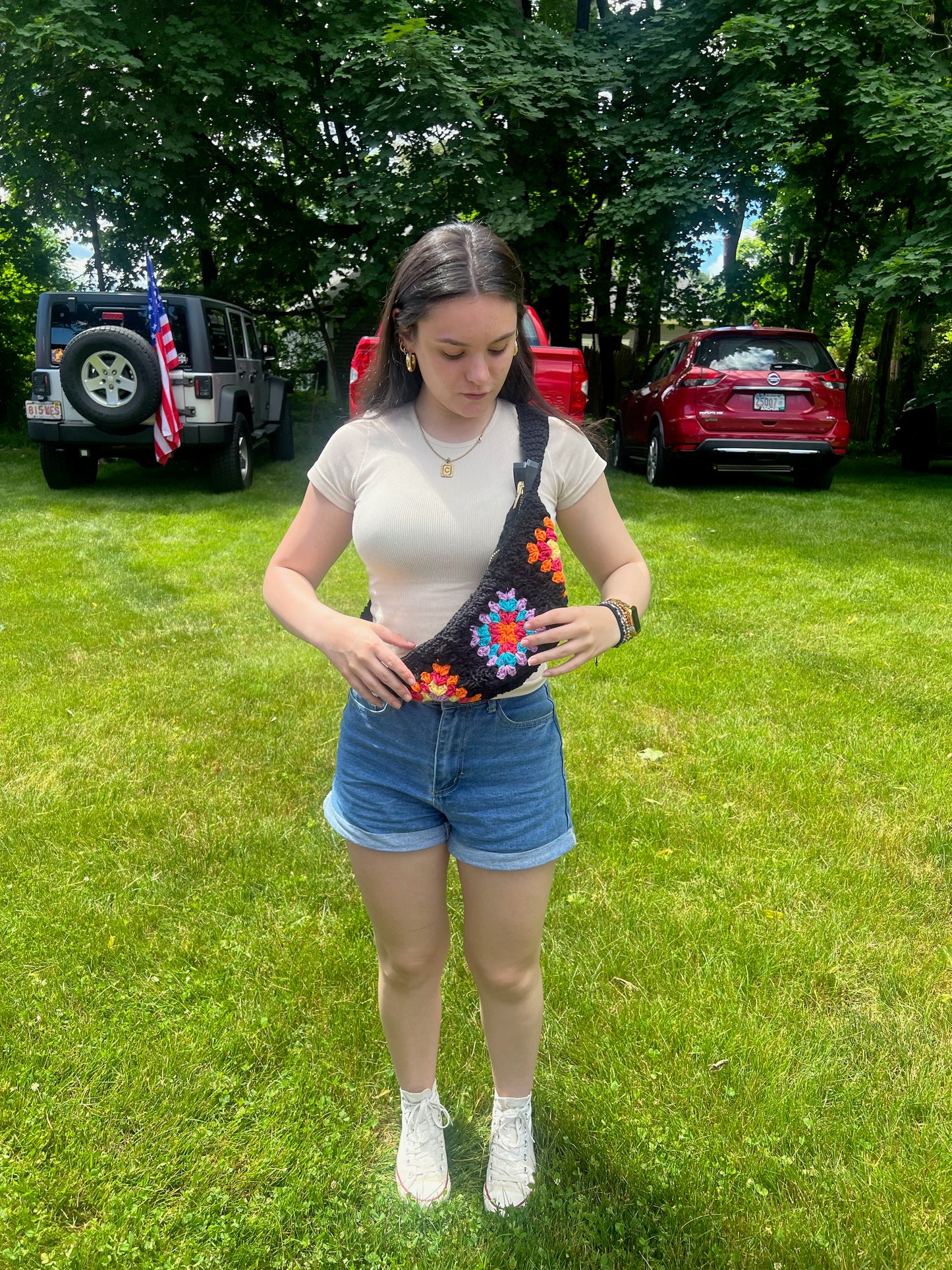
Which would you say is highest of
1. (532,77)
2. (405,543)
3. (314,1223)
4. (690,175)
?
(532,77)

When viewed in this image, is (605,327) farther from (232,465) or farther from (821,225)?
(232,465)

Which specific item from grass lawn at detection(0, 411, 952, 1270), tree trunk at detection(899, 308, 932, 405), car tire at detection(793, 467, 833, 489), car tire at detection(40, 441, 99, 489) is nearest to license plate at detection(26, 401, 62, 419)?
car tire at detection(40, 441, 99, 489)

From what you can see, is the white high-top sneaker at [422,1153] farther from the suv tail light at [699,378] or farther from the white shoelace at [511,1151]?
the suv tail light at [699,378]

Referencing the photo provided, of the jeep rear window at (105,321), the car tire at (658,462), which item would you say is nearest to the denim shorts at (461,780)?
the jeep rear window at (105,321)

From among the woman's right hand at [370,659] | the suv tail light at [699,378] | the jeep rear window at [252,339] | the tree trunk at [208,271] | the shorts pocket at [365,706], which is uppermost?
the tree trunk at [208,271]

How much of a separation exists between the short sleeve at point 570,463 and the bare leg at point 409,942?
70 cm

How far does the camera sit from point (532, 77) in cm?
1149

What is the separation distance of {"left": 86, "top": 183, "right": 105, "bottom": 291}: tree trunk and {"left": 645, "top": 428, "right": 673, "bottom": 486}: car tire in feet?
26.9

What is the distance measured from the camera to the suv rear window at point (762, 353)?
9898 mm

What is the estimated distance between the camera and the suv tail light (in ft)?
32.2

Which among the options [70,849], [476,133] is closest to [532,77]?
[476,133]

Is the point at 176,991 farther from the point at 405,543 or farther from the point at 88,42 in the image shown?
the point at 88,42

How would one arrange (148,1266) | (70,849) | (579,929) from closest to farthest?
(148,1266), (579,929), (70,849)

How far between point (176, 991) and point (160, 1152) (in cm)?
52
